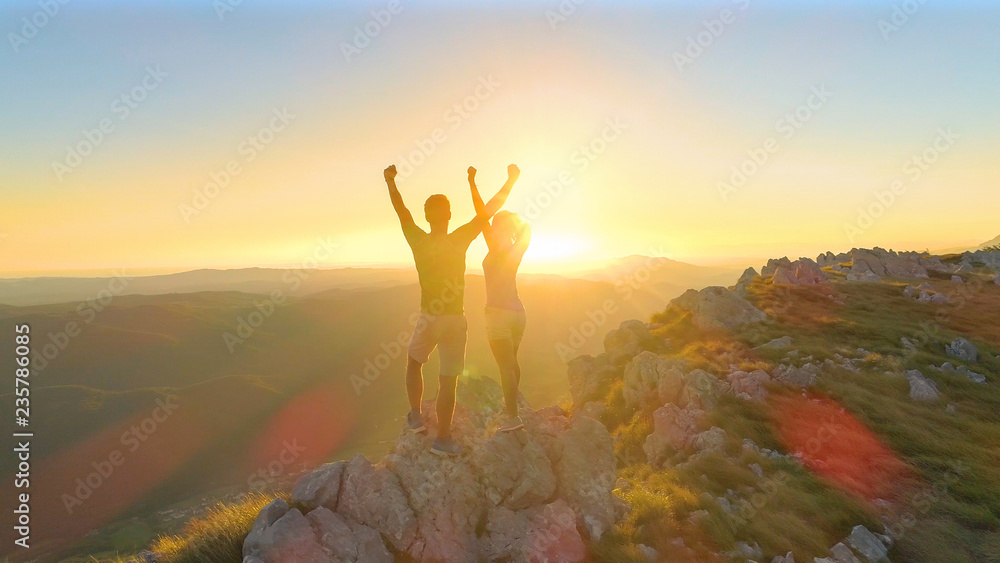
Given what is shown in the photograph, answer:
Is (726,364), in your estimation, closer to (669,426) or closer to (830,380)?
A: (830,380)

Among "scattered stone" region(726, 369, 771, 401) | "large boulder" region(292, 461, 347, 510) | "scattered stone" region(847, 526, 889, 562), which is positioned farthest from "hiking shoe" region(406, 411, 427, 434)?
"scattered stone" region(726, 369, 771, 401)

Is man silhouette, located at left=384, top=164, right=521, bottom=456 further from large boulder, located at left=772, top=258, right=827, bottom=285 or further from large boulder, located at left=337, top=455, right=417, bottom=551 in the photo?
large boulder, located at left=772, top=258, right=827, bottom=285

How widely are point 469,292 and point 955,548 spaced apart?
159 meters

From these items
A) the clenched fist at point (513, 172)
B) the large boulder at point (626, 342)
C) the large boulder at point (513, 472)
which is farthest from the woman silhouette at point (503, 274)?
the large boulder at point (626, 342)

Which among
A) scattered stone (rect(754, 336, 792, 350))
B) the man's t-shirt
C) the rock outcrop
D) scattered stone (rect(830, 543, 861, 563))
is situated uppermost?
the man's t-shirt

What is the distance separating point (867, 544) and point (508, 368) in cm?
706

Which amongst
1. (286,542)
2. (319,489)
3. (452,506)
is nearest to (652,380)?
(452,506)

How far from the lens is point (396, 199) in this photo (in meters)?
6.36

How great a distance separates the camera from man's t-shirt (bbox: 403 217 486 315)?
6188mm

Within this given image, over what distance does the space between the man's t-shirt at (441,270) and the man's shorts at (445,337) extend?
0.11 metres

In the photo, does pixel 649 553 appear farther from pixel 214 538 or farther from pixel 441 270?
pixel 214 538

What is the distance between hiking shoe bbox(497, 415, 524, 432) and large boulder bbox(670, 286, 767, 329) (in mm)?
15888

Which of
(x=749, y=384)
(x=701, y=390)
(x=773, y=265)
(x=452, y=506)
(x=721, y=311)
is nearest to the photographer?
(x=452, y=506)

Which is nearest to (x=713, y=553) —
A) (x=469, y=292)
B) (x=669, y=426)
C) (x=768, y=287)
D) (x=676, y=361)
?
(x=669, y=426)
